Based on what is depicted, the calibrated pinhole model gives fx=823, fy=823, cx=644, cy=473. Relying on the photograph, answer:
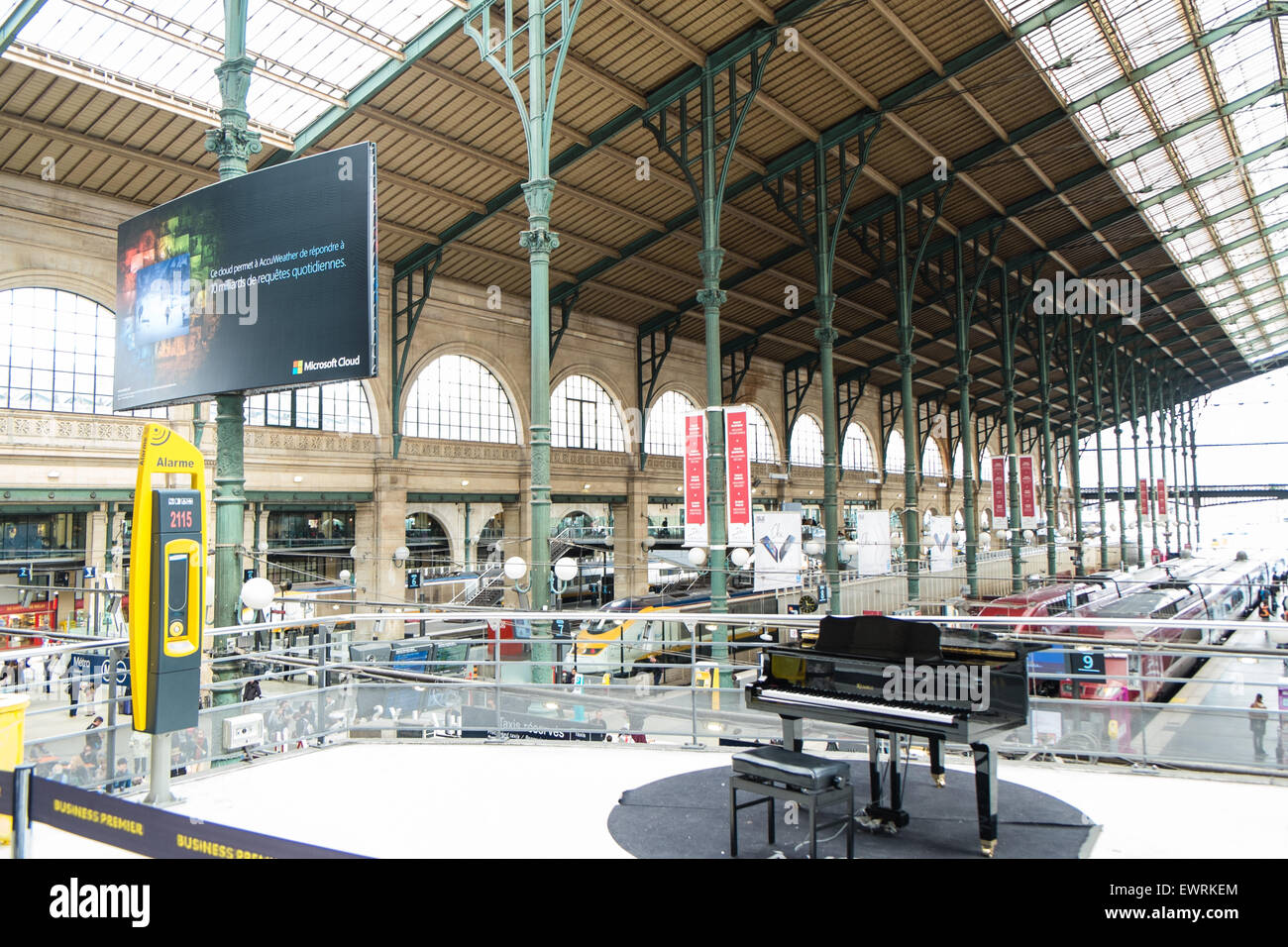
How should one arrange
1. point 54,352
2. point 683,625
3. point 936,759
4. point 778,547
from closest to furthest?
point 936,759 → point 54,352 → point 778,547 → point 683,625

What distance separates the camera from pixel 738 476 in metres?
18.4

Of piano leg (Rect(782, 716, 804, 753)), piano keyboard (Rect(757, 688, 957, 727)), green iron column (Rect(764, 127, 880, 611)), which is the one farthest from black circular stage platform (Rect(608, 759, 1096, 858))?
green iron column (Rect(764, 127, 880, 611))

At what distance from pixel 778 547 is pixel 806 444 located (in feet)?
84.5

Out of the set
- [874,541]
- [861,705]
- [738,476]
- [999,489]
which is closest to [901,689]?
A: [861,705]

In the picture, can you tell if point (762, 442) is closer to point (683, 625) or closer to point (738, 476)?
point (683, 625)

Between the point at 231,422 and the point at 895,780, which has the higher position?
the point at 231,422

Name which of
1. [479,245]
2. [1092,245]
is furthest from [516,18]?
[1092,245]

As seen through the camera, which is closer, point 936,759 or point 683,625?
point 936,759

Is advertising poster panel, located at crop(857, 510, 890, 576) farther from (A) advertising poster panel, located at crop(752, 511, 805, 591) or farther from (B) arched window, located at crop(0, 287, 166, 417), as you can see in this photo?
(B) arched window, located at crop(0, 287, 166, 417)

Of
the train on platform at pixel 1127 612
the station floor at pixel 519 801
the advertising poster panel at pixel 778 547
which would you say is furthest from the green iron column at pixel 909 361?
the station floor at pixel 519 801

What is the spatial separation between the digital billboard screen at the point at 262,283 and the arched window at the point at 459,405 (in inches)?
744

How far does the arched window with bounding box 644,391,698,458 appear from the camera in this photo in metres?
37.2

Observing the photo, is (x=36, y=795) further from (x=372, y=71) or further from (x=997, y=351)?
(x=997, y=351)

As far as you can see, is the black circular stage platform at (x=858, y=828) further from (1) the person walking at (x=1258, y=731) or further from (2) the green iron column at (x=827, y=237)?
(2) the green iron column at (x=827, y=237)
